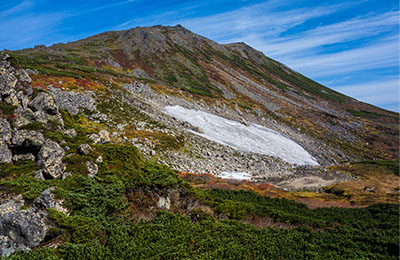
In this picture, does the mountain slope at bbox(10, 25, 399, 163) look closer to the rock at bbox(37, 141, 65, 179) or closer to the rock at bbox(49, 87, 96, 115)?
the rock at bbox(49, 87, 96, 115)

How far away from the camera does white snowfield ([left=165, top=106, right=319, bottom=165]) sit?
5134 cm

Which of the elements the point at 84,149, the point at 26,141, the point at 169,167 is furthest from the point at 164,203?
the point at 26,141

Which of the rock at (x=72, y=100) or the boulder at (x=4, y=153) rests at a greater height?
the rock at (x=72, y=100)

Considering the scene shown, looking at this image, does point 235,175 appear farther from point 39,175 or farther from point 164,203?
point 39,175

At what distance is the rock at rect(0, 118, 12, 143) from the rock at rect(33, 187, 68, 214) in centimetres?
986

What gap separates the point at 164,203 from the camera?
13.6 m

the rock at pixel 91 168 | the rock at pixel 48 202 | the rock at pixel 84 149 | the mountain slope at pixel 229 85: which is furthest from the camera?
the mountain slope at pixel 229 85

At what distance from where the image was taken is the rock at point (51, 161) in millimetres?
14320

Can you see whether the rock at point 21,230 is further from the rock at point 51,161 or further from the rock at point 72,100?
the rock at point 72,100

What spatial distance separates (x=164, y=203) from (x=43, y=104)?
1731cm

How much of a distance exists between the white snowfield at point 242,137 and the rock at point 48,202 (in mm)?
39628

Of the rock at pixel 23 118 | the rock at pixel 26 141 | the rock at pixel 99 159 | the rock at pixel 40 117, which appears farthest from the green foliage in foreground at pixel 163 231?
the rock at pixel 40 117

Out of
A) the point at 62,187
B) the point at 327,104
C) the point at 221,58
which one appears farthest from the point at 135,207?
the point at 327,104

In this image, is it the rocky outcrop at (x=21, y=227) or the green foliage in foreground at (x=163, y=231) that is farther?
the green foliage in foreground at (x=163, y=231)
